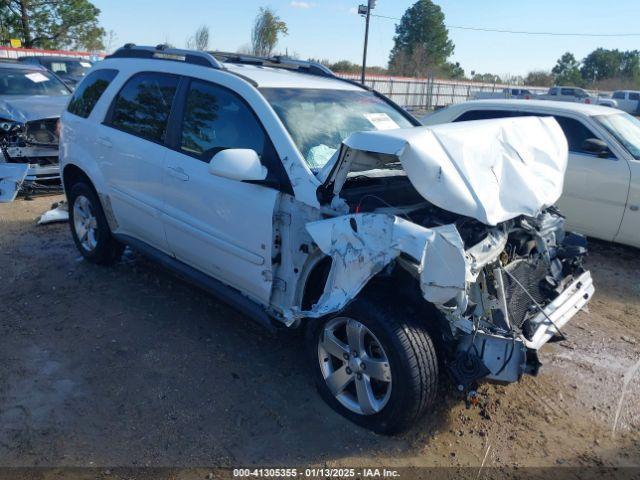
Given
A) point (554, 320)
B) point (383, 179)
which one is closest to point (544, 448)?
point (554, 320)

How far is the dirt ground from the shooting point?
287cm

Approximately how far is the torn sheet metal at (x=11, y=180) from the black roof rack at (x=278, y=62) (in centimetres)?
449

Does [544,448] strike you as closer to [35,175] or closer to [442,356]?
[442,356]

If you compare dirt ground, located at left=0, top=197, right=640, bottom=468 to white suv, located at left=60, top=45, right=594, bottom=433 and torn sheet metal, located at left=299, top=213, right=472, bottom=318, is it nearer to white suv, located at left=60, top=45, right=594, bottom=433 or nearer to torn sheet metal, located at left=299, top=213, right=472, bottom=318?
white suv, located at left=60, top=45, right=594, bottom=433

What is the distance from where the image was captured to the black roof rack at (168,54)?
151 inches

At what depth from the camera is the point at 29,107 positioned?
8.22 m

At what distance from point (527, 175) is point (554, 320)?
93cm

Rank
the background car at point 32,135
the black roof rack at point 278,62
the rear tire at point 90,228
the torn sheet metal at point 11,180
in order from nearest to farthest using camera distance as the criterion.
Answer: the black roof rack at point 278,62
the rear tire at point 90,228
the torn sheet metal at point 11,180
the background car at point 32,135

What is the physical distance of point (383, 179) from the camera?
139 inches

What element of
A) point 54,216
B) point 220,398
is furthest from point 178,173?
point 54,216

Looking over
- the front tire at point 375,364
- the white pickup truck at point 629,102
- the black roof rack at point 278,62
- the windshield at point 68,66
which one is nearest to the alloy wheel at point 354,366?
the front tire at point 375,364

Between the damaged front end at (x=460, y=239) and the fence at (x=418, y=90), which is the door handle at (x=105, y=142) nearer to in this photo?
the damaged front end at (x=460, y=239)

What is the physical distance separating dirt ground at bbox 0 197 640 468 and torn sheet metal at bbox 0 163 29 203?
330 cm

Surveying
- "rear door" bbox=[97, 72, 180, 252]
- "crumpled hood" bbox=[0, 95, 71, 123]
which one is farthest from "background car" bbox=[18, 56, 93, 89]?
"rear door" bbox=[97, 72, 180, 252]
